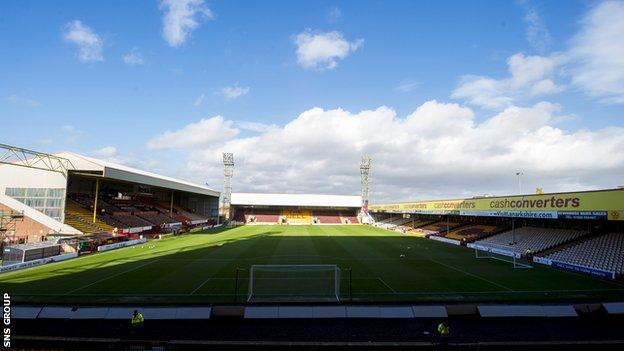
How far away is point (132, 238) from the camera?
4888cm

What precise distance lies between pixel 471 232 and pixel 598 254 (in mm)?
21721

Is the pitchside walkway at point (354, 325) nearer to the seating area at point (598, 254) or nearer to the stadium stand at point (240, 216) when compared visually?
the seating area at point (598, 254)

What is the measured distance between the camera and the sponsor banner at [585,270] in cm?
2550

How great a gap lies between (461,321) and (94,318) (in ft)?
50.4

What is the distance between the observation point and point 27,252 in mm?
30047

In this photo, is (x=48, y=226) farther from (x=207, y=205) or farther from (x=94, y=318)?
(x=207, y=205)

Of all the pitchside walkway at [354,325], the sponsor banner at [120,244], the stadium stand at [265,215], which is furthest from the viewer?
the stadium stand at [265,215]

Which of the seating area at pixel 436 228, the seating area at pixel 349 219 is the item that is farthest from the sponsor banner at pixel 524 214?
the seating area at pixel 349 219

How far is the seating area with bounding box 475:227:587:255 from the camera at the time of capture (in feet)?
114

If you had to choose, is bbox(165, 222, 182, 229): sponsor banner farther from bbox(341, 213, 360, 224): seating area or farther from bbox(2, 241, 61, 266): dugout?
bbox(341, 213, 360, 224): seating area

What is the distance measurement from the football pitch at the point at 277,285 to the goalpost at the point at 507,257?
1129 mm

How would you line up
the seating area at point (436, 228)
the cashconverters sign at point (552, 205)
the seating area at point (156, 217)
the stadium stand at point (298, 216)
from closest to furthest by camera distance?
the cashconverters sign at point (552, 205) < the seating area at point (436, 228) < the seating area at point (156, 217) < the stadium stand at point (298, 216)

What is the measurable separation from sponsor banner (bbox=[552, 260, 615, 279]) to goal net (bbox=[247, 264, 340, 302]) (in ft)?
60.0

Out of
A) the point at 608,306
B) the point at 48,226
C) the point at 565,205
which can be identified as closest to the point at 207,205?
the point at 48,226
